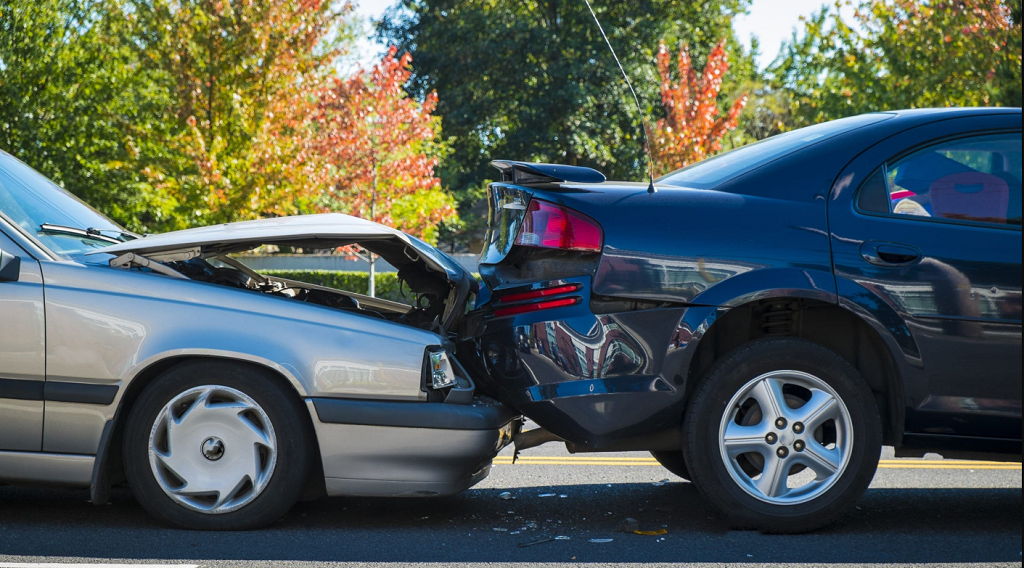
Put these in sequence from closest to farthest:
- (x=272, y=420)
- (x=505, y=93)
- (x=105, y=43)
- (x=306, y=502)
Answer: (x=272, y=420)
(x=306, y=502)
(x=105, y=43)
(x=505, y=93)

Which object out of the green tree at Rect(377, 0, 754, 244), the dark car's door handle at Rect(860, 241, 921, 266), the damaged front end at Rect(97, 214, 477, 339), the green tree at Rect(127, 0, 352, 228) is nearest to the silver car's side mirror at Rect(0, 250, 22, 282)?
the damaged front end at Rect(97, 214, 477, 339)

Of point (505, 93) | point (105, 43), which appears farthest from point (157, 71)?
point (505, 93)

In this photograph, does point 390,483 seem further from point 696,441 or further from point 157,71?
point 157,71

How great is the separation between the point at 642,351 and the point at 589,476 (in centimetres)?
169

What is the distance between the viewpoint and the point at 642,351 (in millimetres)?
3725

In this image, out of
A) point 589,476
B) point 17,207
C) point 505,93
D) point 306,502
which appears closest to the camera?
point 17,207

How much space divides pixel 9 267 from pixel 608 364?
93.7 inches

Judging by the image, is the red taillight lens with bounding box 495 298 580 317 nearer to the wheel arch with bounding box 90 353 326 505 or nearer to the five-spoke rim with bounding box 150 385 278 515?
the wheel arch with bounding box 90 353 326 505

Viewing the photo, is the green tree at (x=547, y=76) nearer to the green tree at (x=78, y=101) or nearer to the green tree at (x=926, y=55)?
the green tree at (x=926, y=55)

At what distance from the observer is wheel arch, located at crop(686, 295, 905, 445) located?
387 cm

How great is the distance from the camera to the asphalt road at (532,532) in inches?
136

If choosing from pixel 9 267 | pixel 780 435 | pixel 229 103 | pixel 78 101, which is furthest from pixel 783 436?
pixel 78 101

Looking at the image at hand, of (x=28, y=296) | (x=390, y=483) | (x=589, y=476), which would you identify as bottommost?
(x=589, y=476)

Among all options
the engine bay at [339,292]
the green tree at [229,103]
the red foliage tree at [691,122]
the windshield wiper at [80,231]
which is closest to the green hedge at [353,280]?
the green tree at [229,103]
